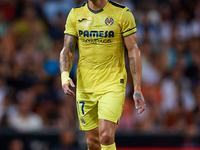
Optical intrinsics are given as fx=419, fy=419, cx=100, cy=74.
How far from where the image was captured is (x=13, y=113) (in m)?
9.75

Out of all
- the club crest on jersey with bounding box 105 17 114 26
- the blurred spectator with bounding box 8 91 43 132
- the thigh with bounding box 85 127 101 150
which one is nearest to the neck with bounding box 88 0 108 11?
the club crest on jersey with bounding box 105 17 114 26

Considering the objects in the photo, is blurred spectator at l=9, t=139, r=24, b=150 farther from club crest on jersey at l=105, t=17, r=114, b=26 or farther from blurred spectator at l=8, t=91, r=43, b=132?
club crest on jersey at l=105, t=17, r=114, b=26

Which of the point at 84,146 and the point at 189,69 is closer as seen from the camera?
the point at 84,146

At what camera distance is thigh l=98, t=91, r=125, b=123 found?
5.55 m

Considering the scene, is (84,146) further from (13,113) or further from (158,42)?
(158,42)

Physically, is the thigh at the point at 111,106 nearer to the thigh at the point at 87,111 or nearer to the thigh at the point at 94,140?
the thigh at the point at 87,111

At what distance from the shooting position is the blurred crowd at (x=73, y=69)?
10.1 m

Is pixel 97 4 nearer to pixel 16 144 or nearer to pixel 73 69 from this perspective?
pixel 16 144

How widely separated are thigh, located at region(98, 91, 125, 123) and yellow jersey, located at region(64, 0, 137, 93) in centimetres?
9

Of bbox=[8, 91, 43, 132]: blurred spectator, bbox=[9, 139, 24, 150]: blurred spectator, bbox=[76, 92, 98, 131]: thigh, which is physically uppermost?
bbox=[76, 92, 98, 131]: thigh

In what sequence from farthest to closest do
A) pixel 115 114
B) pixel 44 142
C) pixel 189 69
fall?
pixel 189 69 < pixel 44 142 < pixel 115 114

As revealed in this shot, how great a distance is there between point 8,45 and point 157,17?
4.52m

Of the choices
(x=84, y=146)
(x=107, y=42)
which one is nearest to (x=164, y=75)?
(x=84, y=146)

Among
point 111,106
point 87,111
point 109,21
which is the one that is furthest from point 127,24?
point 87,111
